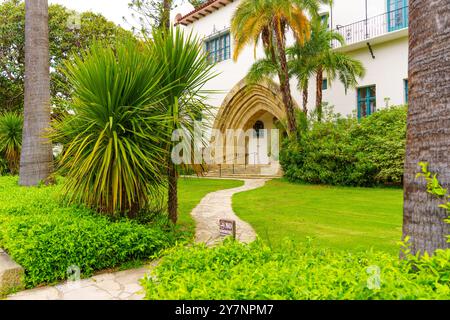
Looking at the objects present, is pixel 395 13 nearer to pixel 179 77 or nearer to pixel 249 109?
pixel 249 109

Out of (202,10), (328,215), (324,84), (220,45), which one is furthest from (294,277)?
(202,10)

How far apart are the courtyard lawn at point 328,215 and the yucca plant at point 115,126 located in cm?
180

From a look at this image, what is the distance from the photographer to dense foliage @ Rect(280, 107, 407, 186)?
38.2 ft

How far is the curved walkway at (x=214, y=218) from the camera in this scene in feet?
17.4

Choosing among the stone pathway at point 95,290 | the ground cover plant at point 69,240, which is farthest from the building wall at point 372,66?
the stone pathway at point 95,290

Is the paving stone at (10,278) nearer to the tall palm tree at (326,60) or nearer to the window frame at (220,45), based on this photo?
the tall palm tree at (326,60)

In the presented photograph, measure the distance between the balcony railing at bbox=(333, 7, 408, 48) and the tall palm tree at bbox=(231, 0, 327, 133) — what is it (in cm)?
219

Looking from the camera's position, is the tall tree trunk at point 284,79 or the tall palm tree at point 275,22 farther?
the tall tree trunk at point 284,79

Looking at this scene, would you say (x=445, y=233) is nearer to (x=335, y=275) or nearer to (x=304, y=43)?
(x=335, y=275)

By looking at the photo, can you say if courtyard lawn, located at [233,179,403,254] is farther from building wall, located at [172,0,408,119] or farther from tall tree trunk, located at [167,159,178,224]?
building wall, located at [172,0,408,119]

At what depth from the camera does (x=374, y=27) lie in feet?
44.8

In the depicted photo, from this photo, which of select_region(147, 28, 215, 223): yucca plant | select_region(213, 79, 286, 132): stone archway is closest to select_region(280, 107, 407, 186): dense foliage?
select_region(213, 79, 286, 132): stone archway

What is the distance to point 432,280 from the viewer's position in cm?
196
